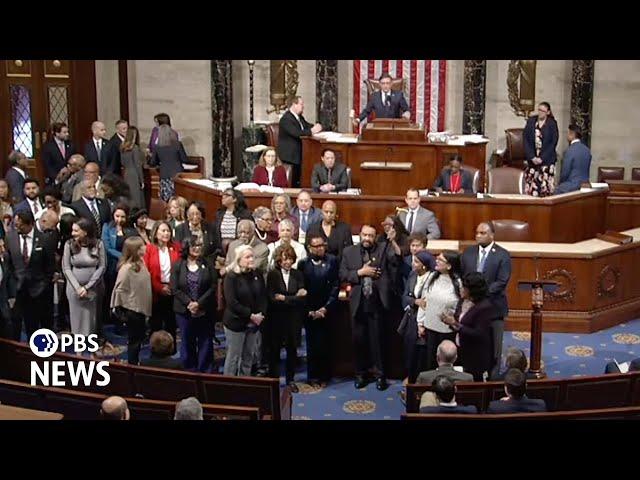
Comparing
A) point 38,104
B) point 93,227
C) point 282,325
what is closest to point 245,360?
point 282,325

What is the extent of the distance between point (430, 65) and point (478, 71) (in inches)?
31.8

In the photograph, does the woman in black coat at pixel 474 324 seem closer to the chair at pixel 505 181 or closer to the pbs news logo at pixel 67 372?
the pbs news logo at pixel 67 372

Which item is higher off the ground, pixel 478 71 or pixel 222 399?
pixel 478 71

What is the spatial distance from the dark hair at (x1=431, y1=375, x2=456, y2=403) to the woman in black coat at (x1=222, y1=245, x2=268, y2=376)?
87.4 inches

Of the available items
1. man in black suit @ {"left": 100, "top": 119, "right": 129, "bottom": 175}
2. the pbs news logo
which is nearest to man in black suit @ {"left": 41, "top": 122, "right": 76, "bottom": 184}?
man in black suit @ {"left": 100, "top": 119, "right": 129, "bottom": 175}

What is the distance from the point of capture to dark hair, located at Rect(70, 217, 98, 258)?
9039 mm

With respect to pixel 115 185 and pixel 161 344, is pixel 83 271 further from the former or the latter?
pixel 161 344

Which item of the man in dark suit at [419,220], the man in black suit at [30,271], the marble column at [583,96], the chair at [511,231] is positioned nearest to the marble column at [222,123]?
the marble column at [583,96]

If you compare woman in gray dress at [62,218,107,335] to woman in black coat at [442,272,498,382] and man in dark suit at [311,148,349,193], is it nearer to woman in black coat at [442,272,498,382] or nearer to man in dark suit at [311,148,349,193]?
woman in black coat at [442,272,498,382]

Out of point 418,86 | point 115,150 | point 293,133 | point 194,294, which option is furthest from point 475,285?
point 418,86

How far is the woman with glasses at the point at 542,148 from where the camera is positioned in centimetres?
1288

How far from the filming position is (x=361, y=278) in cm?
893

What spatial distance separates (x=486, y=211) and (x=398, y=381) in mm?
2703
